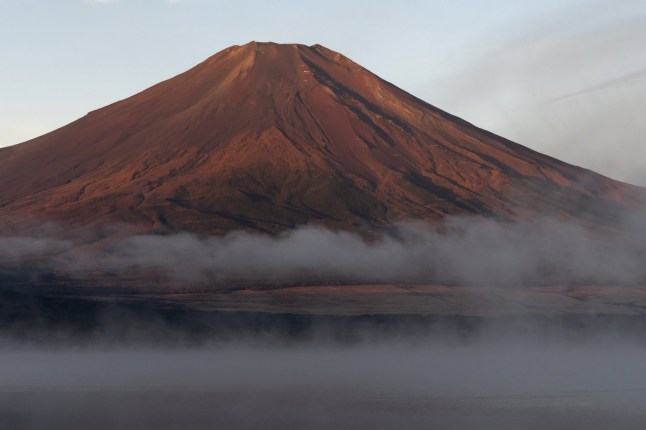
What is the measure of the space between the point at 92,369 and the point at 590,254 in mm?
50959

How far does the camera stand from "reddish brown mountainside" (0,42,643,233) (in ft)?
287

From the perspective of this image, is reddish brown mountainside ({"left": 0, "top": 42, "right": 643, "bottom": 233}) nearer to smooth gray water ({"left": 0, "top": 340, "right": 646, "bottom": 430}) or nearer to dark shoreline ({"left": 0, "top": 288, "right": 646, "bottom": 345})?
dark shoreline ({"left": 0, "top": 288, "right": 646, "bottom": 345})

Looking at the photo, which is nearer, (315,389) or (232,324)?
(315,389)

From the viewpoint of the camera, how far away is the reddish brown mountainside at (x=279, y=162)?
87.6 m

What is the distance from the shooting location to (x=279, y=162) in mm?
92375

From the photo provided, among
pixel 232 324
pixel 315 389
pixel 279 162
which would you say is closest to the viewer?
pixel 315 389

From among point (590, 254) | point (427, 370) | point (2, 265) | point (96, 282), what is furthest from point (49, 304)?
point (590, 254)

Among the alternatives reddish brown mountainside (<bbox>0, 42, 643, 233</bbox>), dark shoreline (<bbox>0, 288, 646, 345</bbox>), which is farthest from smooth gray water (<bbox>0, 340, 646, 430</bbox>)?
reddish brown mountainside (<bbox>0, 42, 643, 233</bbox>)

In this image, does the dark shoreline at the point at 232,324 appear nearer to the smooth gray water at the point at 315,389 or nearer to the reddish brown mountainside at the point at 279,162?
the smooth gray water at the point at 315,389

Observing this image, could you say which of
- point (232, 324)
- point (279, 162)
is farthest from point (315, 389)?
point (279, 162)

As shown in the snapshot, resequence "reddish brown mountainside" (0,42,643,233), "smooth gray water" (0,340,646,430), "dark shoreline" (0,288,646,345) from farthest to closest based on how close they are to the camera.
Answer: "reddish brown mountainside" (0,42,643,233) → "dark shoreline" (0,288,646,345) → "smooth gray water" (0,340,646,430)

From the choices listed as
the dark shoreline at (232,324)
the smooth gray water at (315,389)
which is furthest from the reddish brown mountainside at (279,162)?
the smooth gray water at (315,389)

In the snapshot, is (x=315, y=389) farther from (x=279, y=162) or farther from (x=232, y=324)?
(x=279, y=162)

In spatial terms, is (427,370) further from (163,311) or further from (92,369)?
(163,311)
